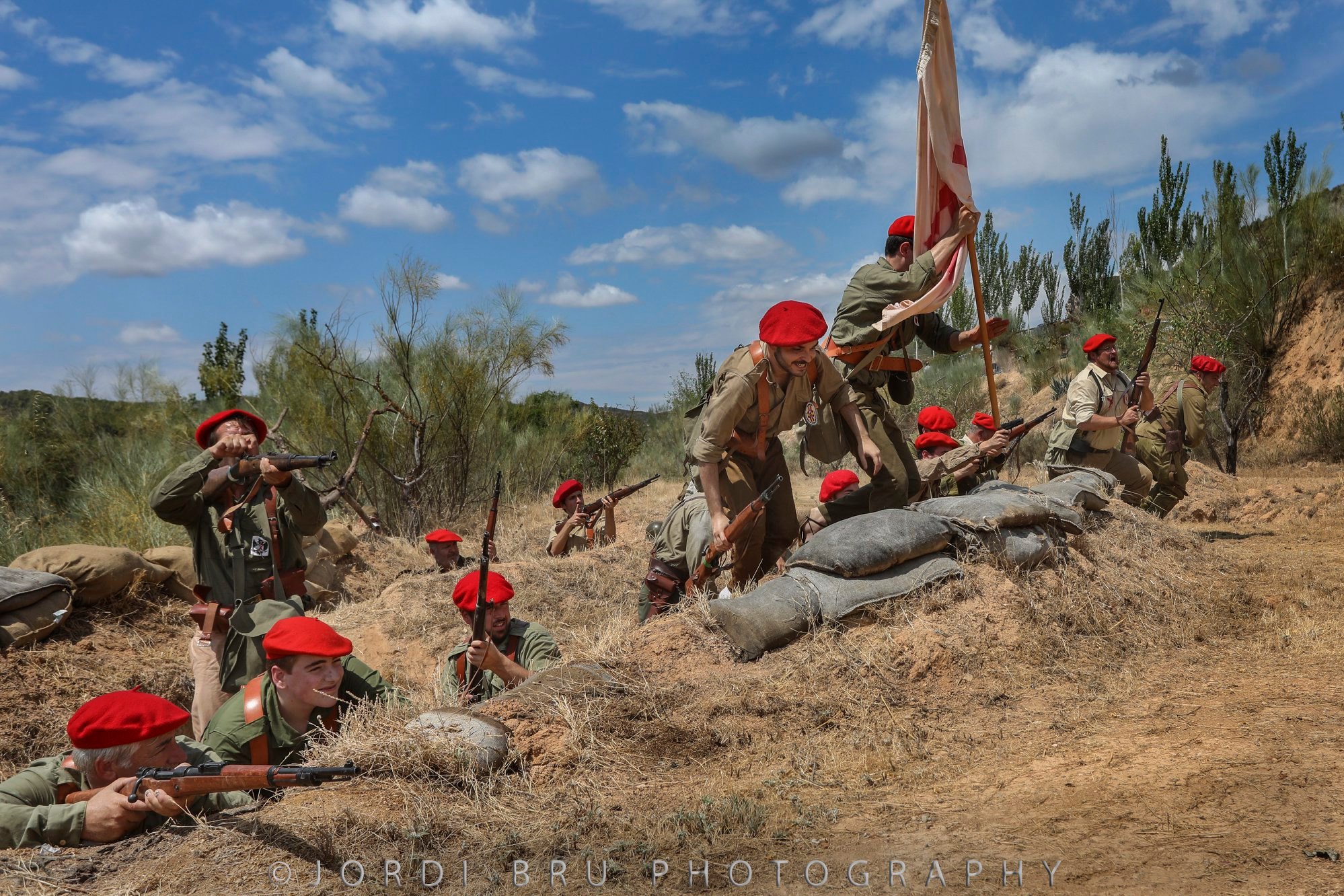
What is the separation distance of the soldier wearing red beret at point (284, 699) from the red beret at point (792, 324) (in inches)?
93.1

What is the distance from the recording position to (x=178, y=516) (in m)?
4.51

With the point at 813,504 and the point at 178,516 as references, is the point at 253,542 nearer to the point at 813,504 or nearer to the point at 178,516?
the point at 178,516

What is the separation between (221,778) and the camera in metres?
2.88

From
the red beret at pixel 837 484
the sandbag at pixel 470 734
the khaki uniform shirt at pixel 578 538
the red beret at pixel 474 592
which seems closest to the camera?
the sandbag at pixel 470 734

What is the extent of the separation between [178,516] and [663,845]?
286cm

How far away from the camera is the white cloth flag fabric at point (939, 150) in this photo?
558 centimetres

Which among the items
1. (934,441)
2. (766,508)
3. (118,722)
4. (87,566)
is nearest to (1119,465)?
(934,441)

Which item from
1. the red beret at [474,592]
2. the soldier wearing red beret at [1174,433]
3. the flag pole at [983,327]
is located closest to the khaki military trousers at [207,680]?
the red beret at [474,592]

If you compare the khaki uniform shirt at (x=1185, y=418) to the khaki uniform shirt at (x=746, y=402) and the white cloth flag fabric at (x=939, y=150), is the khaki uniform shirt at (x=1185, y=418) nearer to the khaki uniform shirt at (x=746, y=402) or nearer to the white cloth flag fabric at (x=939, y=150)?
the white cloth flag fabric at (x=939, y=150)

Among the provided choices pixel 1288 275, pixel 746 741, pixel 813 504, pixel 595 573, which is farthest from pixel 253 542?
pixel 1288 275

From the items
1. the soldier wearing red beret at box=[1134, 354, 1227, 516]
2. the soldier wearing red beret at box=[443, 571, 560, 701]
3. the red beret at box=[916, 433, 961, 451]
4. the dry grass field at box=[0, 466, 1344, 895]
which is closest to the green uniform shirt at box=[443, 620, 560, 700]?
the soldier wearing red beret at box=[443, 571, 560, 701]

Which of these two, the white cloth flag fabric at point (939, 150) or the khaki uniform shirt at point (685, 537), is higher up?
the white cloth flag fabric at point (939, 150)

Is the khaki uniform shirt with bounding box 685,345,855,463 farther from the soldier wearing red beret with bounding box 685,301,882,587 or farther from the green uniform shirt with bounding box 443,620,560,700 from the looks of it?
the green uniform shirt with bounding box 443,620,560,700

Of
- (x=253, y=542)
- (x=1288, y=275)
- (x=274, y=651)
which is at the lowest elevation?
(x=274, y=651)
